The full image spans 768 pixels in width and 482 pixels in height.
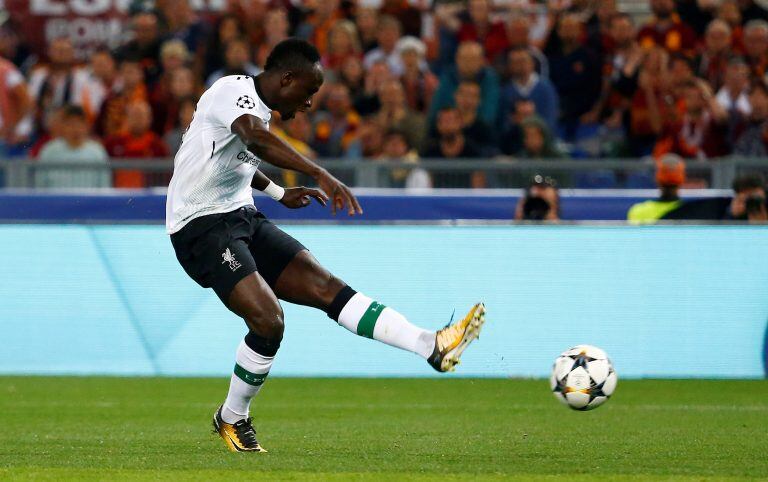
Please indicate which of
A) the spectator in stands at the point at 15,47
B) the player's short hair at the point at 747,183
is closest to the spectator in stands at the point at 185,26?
the spectator in stands at the point at 15,47

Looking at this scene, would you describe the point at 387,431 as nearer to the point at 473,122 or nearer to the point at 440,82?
the point at 473,122

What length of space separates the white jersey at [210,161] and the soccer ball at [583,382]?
213cm

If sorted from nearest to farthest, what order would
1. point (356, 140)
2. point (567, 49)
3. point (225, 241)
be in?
point (225, 241) → point (356, 140) → point (567, 49)

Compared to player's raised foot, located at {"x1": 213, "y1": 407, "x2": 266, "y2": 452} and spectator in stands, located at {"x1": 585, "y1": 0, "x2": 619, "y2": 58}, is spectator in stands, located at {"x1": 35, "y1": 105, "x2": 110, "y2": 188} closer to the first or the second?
spectator in stands, located at {"x1": 585, "y1": 0, "x2": 619, "y2": 58}

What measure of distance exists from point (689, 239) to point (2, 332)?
5.77 meters

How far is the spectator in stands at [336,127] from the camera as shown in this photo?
1596cm

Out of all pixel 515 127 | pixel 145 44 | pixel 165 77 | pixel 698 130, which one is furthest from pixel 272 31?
pixel 698 130

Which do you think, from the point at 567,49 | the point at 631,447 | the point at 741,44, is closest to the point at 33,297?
the point at 631,447

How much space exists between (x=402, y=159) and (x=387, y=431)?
690 centimetres

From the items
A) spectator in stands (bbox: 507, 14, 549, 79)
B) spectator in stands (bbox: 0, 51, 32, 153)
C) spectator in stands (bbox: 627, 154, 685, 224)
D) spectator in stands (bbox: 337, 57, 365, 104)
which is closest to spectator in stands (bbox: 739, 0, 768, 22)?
spectator in stands (bbox: 507, 14, 549, 79)

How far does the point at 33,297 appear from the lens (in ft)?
40.0

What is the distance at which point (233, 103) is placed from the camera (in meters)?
7.45

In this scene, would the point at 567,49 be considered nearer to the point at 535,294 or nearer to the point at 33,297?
the point at 535,294

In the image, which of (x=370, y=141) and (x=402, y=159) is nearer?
(x=402, y=159)
